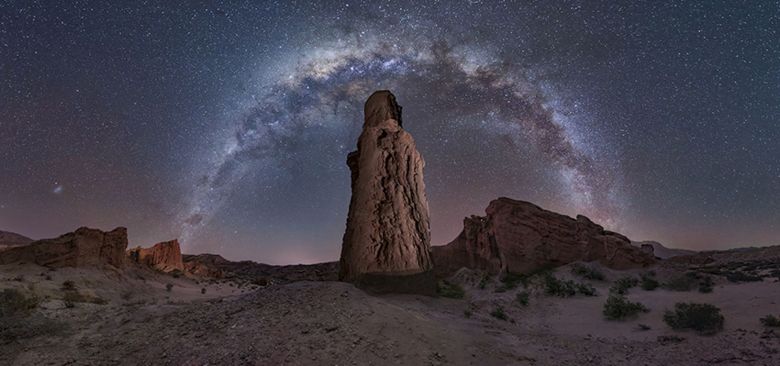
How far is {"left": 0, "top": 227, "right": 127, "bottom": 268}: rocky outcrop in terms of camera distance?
18719 millimetres

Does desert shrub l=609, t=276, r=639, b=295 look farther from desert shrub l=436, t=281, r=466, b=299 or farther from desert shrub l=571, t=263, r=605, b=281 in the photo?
desert shrub l=436, t=281, r=466, b=299

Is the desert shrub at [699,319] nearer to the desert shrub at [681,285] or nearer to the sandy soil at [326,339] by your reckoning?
the sandy soil at [326,339]

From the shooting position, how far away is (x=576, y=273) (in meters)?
24.2

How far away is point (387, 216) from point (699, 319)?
933 cm

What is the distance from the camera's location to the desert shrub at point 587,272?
22.9 m

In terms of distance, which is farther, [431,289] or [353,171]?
[353,171]

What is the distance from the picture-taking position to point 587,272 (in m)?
23.5

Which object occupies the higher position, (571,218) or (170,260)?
(571,218)

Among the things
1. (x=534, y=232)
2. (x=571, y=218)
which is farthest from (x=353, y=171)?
(x=571, y=218)

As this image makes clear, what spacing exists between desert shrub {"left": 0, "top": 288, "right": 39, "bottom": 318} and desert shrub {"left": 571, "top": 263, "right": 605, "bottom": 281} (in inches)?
1083

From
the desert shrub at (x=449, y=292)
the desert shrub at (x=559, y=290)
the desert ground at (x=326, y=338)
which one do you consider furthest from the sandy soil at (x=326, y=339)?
the desert shrub at (x=559, y=290)

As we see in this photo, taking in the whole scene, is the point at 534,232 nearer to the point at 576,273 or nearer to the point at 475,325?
the point at 576,273

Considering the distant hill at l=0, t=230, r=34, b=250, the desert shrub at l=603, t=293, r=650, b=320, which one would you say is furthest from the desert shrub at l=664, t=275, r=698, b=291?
the distant hill at l=0, t=230, r=34, b=250

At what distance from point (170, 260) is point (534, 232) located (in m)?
36.2
